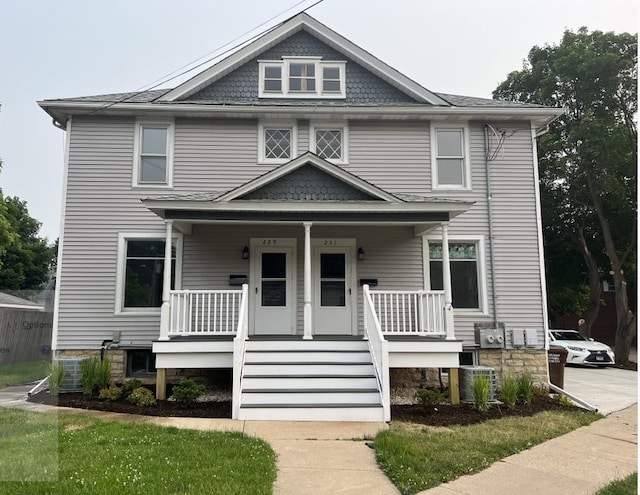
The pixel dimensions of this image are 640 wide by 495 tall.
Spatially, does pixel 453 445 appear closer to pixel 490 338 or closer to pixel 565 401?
pixel 565 401

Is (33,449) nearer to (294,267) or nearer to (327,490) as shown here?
(327,490)

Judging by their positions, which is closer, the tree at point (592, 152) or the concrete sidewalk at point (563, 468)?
the concrete sidewalk at point (563, 468)

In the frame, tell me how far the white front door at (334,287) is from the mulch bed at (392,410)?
250 centimetres

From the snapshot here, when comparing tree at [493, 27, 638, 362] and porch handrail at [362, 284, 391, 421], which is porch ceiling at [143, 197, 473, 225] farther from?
tree at [493, 27, 638, 362]

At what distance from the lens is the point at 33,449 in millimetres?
4973

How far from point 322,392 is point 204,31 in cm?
740

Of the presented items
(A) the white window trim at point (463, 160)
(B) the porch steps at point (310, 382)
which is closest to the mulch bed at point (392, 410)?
(B) the porch steps at point (310, 382)

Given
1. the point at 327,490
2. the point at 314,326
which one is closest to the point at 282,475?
the point at 327,490

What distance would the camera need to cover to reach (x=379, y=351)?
7.39 m

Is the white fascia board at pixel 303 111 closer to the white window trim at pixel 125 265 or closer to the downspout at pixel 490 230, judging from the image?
the downspout at pixel 490 230

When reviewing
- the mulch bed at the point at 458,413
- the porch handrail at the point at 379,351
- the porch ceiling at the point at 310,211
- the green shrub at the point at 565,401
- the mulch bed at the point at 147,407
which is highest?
the porch ceiling at the point at 310,211

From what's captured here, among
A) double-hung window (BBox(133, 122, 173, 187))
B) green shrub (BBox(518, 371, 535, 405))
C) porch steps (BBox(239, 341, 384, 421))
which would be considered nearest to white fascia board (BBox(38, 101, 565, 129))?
double-hung window (BBox(133, 122, 173, 187))

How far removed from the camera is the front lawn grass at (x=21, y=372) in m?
8.45

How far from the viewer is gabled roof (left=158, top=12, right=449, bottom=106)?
10.3 meters
